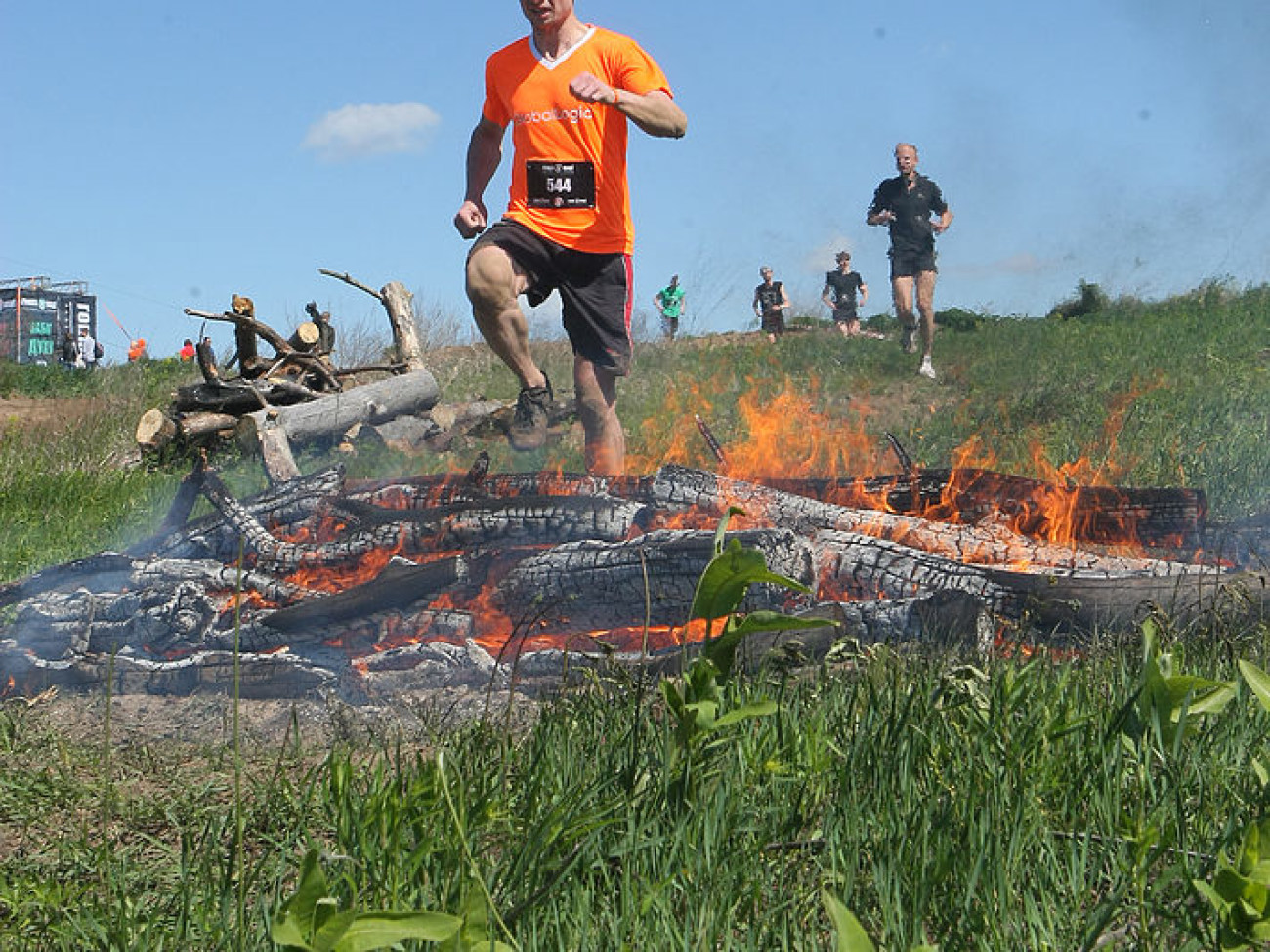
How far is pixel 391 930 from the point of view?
1.48 m

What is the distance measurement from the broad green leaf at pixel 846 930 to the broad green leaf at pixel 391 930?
45 cm

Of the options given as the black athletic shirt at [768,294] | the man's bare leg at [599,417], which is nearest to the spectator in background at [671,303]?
the black athletic shirt at [768,294]

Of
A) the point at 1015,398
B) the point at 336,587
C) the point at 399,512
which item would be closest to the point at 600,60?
the point at 399,512

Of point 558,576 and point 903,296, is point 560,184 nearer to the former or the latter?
point 558,576

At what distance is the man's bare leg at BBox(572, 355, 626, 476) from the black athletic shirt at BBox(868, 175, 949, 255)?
6070mm

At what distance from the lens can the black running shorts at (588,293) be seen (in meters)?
5.58

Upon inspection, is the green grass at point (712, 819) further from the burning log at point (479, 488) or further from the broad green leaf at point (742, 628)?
the burning log at point (479, 488)

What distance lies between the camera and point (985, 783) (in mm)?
2242

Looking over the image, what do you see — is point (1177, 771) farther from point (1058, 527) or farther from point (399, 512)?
point (399, 512)

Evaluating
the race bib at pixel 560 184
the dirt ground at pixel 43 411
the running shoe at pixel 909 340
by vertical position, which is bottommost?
the dirt ground at pixel 43 411

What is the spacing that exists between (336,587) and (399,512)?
0.51 m

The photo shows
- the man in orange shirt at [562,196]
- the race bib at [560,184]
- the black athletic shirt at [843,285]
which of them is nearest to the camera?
the man in orange shirt at [562,196]

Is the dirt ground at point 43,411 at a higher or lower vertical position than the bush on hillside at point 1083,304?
lower

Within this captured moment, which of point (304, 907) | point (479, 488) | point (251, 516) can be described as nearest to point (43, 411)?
point (251, 516)
